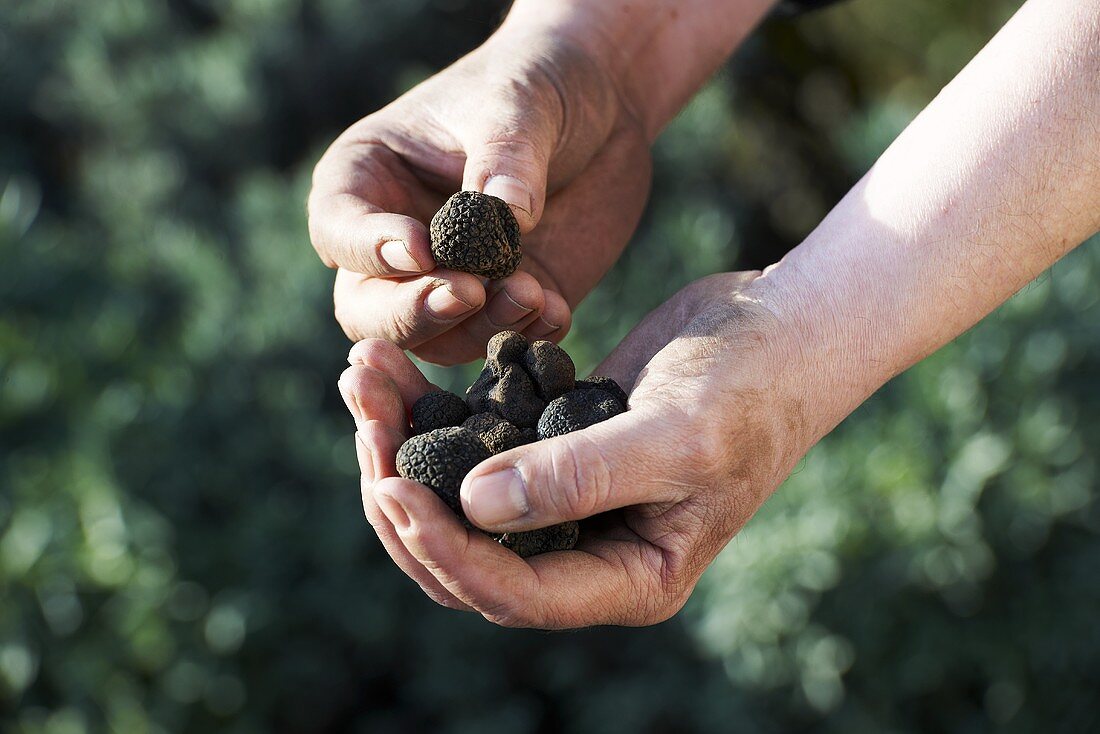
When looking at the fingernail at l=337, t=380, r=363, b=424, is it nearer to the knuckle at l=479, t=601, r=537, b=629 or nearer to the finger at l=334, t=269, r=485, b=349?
the finger at l=334, t=269, r=485, b=349

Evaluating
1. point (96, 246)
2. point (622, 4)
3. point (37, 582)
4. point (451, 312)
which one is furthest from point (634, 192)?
point (96, 246)

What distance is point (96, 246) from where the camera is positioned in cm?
566

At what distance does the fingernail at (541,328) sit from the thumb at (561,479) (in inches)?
28.5

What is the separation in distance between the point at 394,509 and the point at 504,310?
845 millimetres

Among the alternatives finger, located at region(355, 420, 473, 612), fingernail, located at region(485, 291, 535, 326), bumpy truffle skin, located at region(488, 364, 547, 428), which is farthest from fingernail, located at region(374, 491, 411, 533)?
fingernail, located at region(485, 291, 535, 326)

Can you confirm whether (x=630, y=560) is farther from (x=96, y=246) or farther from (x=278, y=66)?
(x=278, y=66)

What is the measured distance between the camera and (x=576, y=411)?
96.7 inches

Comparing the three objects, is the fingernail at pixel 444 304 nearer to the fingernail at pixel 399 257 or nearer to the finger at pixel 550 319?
the fingernail at pixel 399 257

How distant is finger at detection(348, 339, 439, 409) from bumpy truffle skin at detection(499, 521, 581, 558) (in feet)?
1.53

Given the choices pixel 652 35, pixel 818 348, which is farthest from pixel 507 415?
pixel 652 35

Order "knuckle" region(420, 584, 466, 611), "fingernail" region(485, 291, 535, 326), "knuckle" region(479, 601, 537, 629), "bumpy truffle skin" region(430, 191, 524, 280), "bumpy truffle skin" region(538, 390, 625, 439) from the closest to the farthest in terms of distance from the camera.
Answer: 1. "knuckle" region(479, 601, 537, 629)
2. "knuckle" region(420, 584, 466, 611)
3. "bumpy truffle skin" region(538, 390, 625, 439)
4. "bumpy truffle skin" region(430, 191, 524, 280)
5. "fingernail" region(485, 291, 535, 326)

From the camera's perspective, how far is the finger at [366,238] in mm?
2518

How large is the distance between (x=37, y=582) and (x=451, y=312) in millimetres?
2255

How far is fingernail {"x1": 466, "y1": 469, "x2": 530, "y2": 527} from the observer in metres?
2.07
